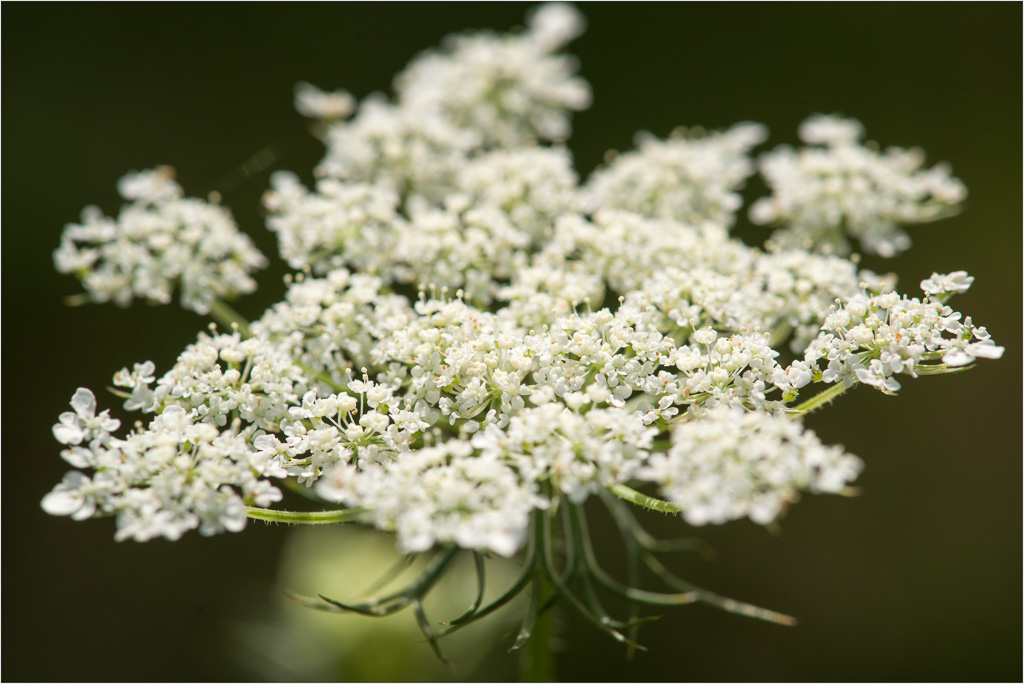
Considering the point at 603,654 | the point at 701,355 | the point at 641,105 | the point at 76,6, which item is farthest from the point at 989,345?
the point at 76,6

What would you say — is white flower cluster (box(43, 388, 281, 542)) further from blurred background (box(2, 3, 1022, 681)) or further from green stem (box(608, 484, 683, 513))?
blurred background (box(2, 3, 1022, 681))

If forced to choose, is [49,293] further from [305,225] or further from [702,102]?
[702,102]

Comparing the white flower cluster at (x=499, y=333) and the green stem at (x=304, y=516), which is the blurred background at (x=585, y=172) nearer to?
the white flower cluster at (x=499, y=333)

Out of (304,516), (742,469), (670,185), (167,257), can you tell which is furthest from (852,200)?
(167,257)

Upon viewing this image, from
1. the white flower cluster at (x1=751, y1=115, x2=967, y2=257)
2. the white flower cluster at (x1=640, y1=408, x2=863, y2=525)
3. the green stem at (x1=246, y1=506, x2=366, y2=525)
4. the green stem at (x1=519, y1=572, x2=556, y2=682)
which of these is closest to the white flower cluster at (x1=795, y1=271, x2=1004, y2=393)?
the white flower cluster at (x1=640, y1=408, x2=863, y2=525)

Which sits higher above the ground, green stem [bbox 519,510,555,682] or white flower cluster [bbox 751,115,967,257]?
white flower cluster [bbox 751,115,967,257]
